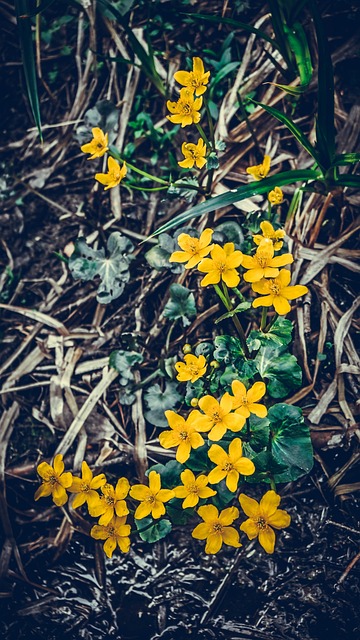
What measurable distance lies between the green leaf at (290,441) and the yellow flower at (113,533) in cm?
47

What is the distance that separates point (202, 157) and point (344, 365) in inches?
32.1

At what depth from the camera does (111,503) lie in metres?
1.53

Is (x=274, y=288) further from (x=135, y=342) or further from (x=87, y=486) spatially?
(x=87, y=486)

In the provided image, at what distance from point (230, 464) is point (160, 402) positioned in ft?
1.46

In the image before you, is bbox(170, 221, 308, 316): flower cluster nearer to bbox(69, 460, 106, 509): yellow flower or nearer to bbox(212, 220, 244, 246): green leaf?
bbox(212, 220, 244, 246): green leaf

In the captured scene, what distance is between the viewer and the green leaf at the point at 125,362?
1.86m

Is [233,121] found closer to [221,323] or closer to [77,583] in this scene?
[221,323]

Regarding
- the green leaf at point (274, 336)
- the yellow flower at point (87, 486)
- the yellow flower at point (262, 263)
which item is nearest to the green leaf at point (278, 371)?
the green leaf at point (274, 336)

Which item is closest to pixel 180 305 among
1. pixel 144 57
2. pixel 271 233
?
pixel 271 233

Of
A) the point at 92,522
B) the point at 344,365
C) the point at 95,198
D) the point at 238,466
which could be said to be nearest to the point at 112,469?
the point at 92,522

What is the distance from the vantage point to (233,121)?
2037 mm

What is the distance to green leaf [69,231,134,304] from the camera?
1.97 meters

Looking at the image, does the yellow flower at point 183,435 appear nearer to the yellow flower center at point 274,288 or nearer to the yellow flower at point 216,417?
the yellow flower at point 216,417

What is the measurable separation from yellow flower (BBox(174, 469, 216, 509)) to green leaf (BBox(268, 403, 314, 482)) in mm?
228
